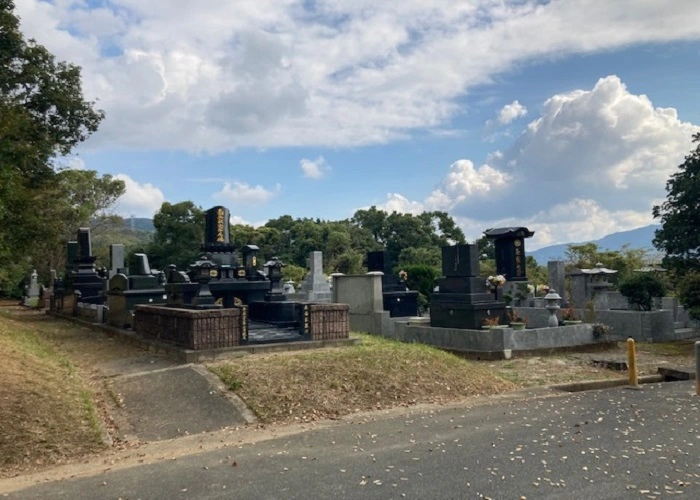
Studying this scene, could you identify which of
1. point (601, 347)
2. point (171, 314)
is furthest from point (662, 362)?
point (171, 314)

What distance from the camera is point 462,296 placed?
1503 centimetres

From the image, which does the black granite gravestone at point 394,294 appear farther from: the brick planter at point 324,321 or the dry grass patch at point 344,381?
the dry grass patch at point 344,381

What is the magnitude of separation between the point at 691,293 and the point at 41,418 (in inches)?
641

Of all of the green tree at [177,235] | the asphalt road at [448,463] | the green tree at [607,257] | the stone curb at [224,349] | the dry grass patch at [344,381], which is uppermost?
the green tree at [177,235]

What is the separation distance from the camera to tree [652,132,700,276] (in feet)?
55.6

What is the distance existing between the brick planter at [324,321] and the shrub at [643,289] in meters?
11.7

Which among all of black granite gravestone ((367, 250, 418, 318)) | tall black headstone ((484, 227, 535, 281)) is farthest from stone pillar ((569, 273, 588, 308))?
black granite gravestone ((367, 250, 418, 318))

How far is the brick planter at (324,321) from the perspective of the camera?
39.5 feet

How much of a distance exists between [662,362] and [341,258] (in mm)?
32285

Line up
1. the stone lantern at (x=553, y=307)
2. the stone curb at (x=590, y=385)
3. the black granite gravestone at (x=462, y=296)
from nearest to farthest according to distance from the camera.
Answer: the stone curb at (x=590, y=385) < the black granite gravestone at (x=462, y=296) < the stone lantern at (x=553, y=307)

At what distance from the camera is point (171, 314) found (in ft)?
39.4

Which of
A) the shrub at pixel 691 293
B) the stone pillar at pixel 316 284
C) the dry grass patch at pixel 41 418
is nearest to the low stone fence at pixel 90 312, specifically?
the stone pillar at pixel 316 284

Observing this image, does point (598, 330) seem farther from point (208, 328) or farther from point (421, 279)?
point (421, 279)

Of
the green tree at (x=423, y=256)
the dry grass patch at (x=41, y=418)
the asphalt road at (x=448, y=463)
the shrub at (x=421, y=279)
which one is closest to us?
the asphalt road at (x=448, y=463)
